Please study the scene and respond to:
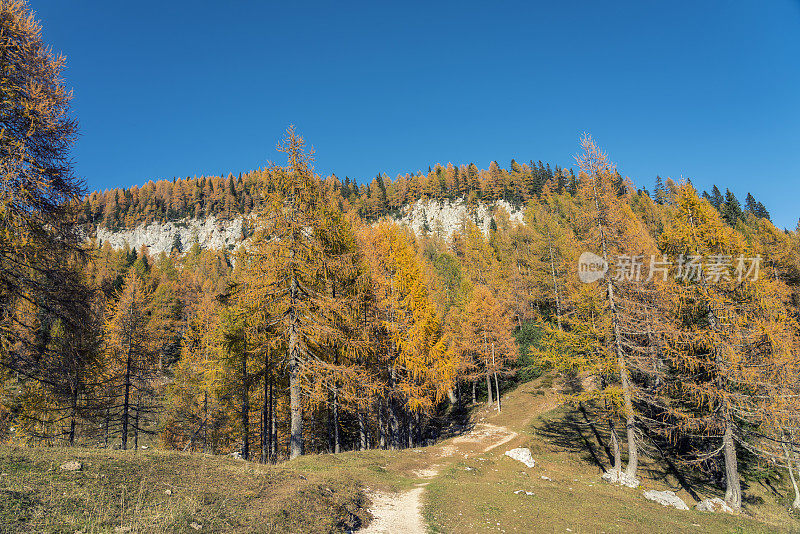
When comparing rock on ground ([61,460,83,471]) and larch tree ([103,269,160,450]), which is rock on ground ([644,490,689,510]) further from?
larch tree ([103,269,160,450])

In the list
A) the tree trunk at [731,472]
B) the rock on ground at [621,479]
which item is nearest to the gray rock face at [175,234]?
the rock on ground at [621,479]

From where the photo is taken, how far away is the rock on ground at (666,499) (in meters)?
14.7

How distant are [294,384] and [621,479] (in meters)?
16.4

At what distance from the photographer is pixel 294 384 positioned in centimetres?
1506

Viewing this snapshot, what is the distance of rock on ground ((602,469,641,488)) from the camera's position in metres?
17.2

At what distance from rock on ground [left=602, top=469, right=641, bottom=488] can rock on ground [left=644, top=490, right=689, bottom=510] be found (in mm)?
1584

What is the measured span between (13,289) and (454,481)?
629 inches

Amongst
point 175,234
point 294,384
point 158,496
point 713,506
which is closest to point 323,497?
point 158,496

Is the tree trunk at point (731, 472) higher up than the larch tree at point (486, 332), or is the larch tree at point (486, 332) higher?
the larch tree at point (486, 332)

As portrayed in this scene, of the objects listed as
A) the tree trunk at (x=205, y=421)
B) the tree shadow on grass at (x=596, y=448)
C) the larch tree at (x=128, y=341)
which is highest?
the larch tree at (x=128, y=341)

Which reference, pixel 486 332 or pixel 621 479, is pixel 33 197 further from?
pixel 486 332

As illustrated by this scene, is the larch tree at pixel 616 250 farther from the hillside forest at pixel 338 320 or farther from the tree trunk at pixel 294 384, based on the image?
the tree trunk at pixel 294 384
